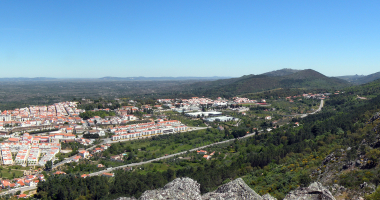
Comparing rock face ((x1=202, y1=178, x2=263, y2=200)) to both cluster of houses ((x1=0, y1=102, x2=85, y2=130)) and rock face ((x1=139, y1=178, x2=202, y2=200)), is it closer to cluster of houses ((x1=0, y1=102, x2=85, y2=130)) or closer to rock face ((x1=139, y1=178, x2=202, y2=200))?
rock face ((x1=139, y1=178, x2=202, y2=200))

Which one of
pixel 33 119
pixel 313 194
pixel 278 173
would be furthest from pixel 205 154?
pixel 33 119

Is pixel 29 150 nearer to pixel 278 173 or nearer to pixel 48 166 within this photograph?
pixel 48 166

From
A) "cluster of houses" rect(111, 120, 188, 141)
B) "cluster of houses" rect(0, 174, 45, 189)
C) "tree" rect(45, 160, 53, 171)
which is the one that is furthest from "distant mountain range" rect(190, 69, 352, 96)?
"cluster of houses" rect(0, 174, 45, 189)

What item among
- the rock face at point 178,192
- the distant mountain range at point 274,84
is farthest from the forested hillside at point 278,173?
the distant mountain range at point 274,84

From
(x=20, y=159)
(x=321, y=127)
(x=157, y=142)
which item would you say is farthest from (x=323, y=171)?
(x=20, y=159)

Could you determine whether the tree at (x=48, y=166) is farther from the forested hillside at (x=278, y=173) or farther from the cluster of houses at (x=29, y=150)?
the forested hillside at (x=278, y=173)
